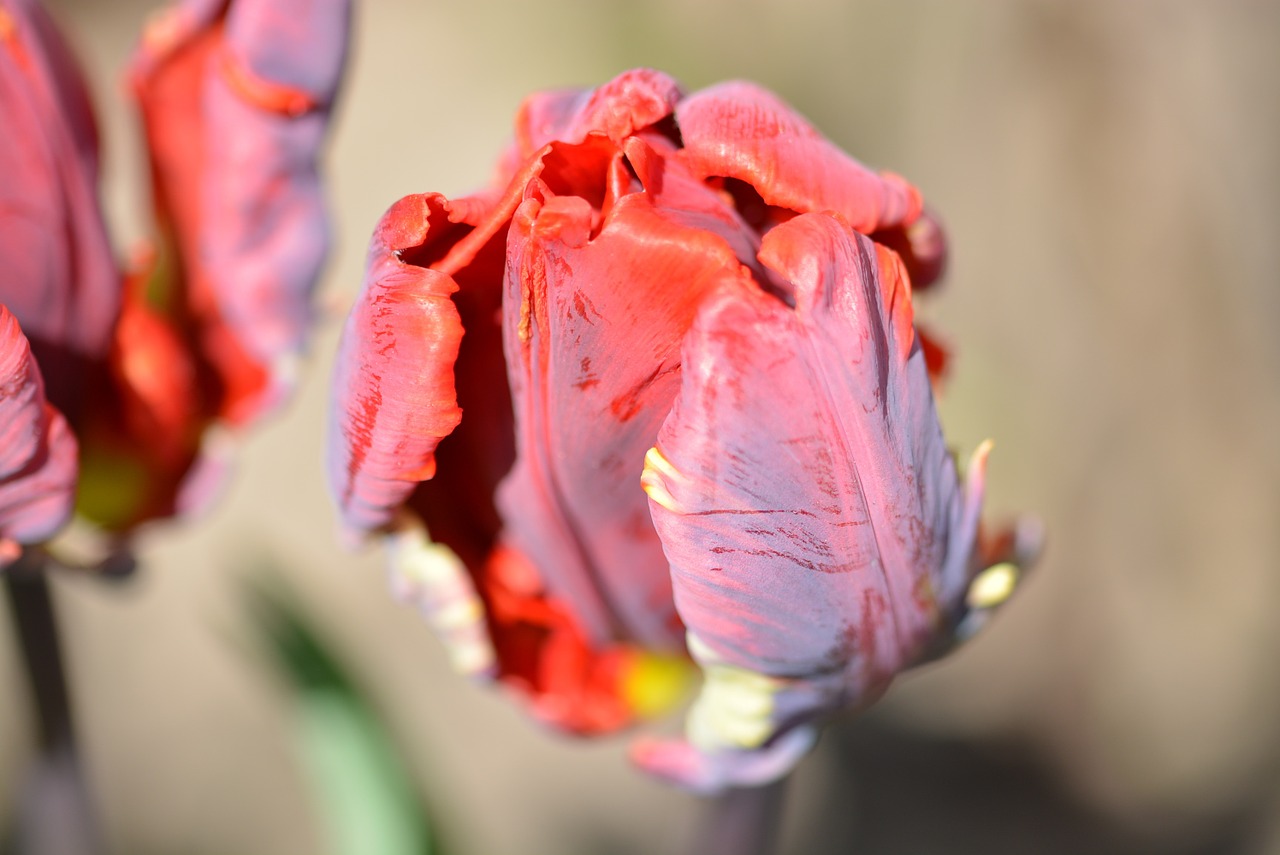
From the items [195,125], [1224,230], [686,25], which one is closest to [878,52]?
[686,25]

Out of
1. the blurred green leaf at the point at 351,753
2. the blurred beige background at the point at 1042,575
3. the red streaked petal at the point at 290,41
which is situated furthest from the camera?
the blurred beige background at the point at 1042,575

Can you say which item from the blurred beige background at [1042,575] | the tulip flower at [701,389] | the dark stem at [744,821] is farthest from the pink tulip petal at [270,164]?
the blurred beige background at [1042,575]

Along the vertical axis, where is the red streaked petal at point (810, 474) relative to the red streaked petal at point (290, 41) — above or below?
below

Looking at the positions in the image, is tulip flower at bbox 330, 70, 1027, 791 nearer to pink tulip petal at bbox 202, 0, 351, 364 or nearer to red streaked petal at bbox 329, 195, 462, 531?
red streaked petal at bbox 329, 195, 462, 531

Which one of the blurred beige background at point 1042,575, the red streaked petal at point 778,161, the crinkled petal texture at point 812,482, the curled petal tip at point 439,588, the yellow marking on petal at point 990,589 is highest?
the red streaked petal at point 778,161

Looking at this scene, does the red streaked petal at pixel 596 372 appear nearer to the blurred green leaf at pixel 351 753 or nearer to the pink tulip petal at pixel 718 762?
the pink tulip petal at pixel 718 762

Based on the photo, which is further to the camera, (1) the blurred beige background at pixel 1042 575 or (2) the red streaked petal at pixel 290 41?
(1) the blurred beige background at pixel 1042 575

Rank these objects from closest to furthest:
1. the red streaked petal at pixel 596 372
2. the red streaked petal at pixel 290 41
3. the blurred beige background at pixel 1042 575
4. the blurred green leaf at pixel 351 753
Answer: the red streaked petal at pixel 596 372 → the red streaked petal at pixel 290 41 → the blurred green leaf at pixel 351 753 → the blurred beige background at pixel 1042 575
